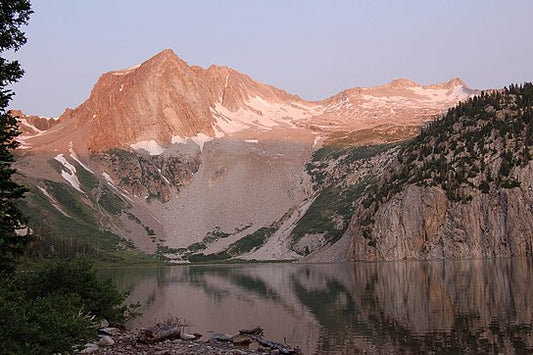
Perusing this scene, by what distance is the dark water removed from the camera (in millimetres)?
35906

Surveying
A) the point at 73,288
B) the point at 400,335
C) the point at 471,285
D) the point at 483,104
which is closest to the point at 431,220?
the point at 483,104

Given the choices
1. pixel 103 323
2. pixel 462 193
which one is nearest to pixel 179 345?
pixel 103 323

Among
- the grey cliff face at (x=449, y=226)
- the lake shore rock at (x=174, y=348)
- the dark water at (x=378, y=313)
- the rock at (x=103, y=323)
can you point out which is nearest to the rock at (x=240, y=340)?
the lake shore rock at (x=174, y=348)

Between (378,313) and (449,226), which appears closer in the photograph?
(378,313)

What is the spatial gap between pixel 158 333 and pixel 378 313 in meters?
22.2

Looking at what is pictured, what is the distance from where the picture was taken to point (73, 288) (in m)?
36.8

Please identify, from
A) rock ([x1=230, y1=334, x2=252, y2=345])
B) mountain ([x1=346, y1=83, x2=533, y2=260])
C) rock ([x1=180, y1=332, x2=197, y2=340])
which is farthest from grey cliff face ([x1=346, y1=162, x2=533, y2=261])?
rock ([x1=180, y1=332, x2=197, y2=340])

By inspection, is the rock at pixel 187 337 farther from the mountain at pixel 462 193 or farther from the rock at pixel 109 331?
the mountain at pixel 462 193

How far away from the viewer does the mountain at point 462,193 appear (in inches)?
5719

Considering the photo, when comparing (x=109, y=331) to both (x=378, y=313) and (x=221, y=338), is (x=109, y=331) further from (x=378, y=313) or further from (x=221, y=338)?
(x=378, y=313)

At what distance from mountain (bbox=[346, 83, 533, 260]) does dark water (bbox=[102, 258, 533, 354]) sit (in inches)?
2839

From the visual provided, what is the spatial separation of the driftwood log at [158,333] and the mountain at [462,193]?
409ft

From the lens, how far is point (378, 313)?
50.1 m

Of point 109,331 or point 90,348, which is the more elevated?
point 90,348
